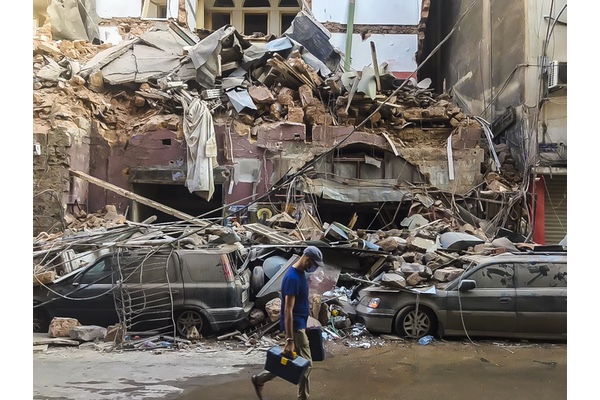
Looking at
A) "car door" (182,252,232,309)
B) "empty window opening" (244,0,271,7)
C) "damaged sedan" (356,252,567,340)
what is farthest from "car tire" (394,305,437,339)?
"empty window opening" (244,0,271,7)

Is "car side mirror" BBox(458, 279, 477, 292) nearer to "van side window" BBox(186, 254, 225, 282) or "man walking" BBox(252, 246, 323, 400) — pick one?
"man walking" BBox(252, 246, 323, 400)

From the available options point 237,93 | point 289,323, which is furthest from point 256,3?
point 289,323

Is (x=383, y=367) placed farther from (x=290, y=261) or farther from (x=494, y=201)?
(x=494, y=201)

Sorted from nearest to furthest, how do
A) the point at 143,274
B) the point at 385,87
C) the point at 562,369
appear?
1. the point at 562,369
2. the point at 143,274
3. the point at 385,87

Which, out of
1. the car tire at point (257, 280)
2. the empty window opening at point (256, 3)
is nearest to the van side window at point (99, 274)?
the car tire at point (257, 280)

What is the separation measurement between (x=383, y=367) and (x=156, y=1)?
2396cm

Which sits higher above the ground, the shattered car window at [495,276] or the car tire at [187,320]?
the shattered car window at [495,276]

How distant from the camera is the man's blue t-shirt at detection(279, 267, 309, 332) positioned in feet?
16.7

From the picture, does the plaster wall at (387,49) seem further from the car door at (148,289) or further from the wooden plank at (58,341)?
the wooden plank at (58,341)

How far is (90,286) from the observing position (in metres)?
8.41

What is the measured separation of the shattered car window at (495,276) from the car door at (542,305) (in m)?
0.17

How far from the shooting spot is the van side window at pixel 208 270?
8227 millimetres

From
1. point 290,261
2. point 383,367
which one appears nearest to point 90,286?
point 290,261

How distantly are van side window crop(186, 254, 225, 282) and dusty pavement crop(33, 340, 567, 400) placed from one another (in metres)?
1.09
